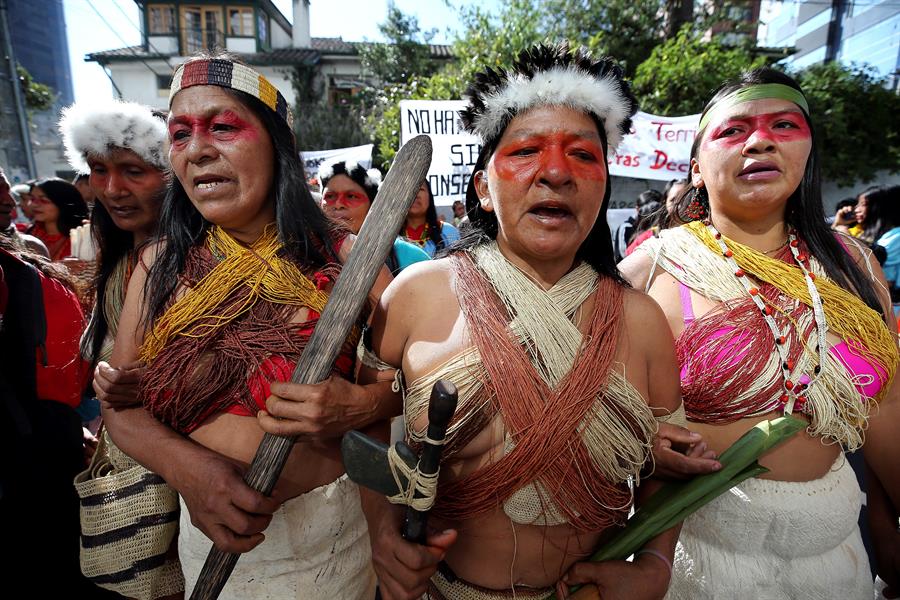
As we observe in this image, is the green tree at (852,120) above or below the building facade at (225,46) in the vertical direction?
below

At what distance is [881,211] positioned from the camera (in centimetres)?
571

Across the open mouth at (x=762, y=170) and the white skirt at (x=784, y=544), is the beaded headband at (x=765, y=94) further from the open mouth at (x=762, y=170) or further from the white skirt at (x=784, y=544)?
the white skirt at (x=784, y=544)

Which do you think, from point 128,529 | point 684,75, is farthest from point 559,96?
point 684,75

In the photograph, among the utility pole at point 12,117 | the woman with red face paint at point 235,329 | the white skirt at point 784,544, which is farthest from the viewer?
the utility pole at point 12,117

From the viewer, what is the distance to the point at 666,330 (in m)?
1.46

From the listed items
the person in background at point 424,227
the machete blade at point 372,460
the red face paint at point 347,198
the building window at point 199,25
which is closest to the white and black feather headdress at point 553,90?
the machete blade at point 372,460

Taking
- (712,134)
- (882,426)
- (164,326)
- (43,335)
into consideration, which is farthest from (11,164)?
(882,426)

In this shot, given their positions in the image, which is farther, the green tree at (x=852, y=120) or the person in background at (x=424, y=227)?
the green tree at (x=852, y=120)

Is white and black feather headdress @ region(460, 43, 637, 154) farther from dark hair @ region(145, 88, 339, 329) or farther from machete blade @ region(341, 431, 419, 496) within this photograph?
machete blade @ region(341, 431, 419, 496)

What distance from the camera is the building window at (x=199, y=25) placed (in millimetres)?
23344

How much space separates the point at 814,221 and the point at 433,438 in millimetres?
1914

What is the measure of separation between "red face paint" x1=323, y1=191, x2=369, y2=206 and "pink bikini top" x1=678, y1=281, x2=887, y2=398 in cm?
272

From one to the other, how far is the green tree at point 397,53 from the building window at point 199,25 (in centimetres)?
757

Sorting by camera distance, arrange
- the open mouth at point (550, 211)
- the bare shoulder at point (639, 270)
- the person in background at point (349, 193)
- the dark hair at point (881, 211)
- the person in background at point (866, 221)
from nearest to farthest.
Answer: the open mouth at point (550, 211)
the bare shoulder at point (639, 270)
the person in background at point (349, 193)
the dark hair at point (881, 211)
the person in background at point (866, 221)
